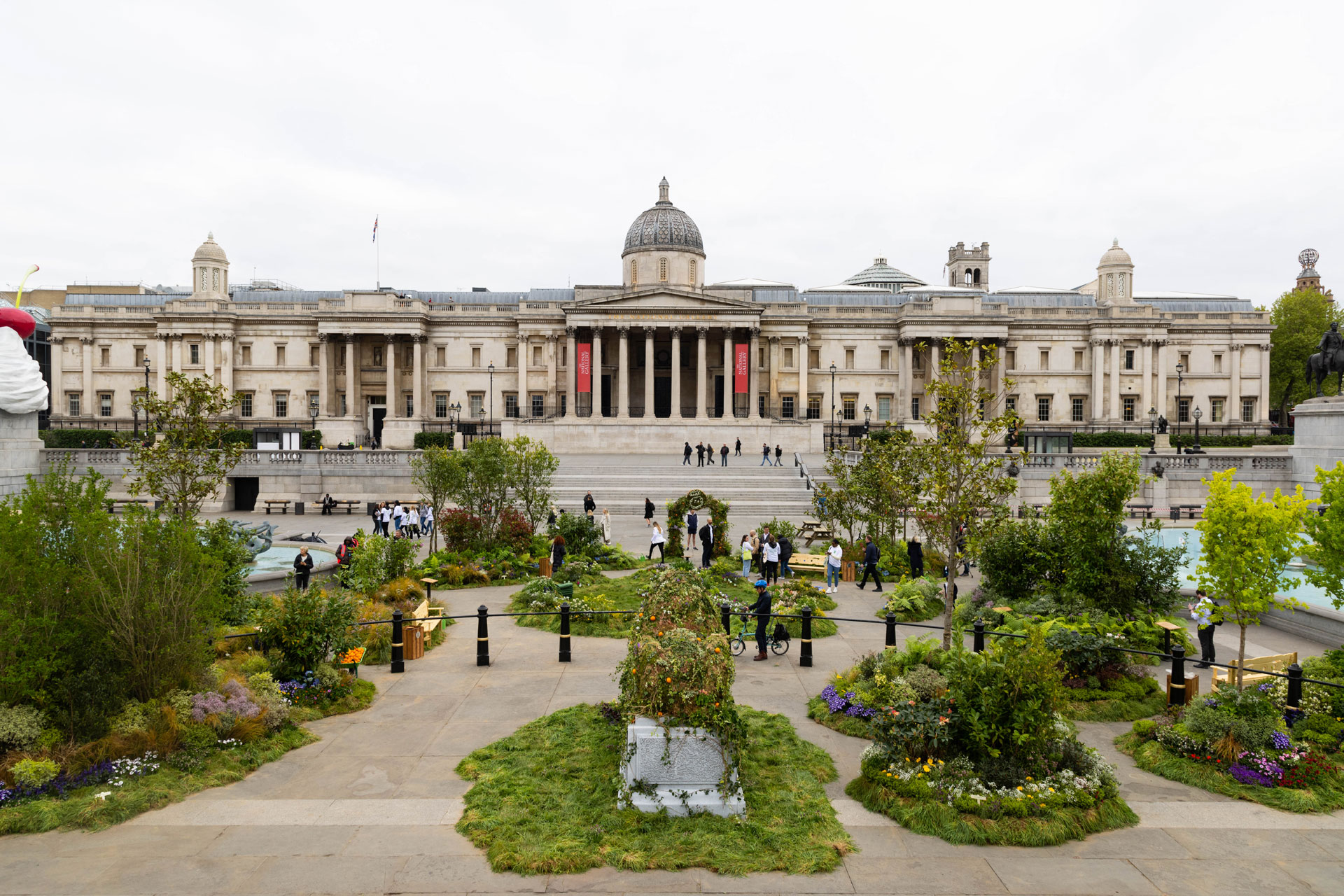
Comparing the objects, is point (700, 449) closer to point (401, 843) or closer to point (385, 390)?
point (385, 390)

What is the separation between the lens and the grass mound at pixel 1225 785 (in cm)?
951

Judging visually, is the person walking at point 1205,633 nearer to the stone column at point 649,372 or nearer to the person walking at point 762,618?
the person walking at point 762,618

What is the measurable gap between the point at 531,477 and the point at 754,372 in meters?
41.5

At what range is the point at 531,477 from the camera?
1020 inches

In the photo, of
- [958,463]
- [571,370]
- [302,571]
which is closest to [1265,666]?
[958,463]

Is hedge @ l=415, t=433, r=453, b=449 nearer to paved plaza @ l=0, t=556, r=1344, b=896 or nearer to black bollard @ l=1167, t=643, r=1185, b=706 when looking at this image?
paved plaza @ l=0, t=556, r=1344, b=896

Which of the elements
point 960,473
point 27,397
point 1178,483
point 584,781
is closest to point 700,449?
point 1178,483

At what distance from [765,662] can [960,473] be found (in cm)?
495

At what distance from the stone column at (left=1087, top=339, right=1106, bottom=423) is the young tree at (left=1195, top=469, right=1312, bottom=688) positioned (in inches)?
2364

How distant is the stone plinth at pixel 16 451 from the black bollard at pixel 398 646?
21515 millimetres

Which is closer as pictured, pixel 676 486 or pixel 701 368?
pixel 676 486

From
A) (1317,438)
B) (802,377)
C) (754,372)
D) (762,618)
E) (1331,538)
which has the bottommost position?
(762,618)

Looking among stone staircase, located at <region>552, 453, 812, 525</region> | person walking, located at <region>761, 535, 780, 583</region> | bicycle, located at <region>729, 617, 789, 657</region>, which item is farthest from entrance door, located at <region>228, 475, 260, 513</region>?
bicycle, located at <region>729, 617, 789, 657</region>

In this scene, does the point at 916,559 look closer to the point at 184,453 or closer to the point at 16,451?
the point at 184,453
